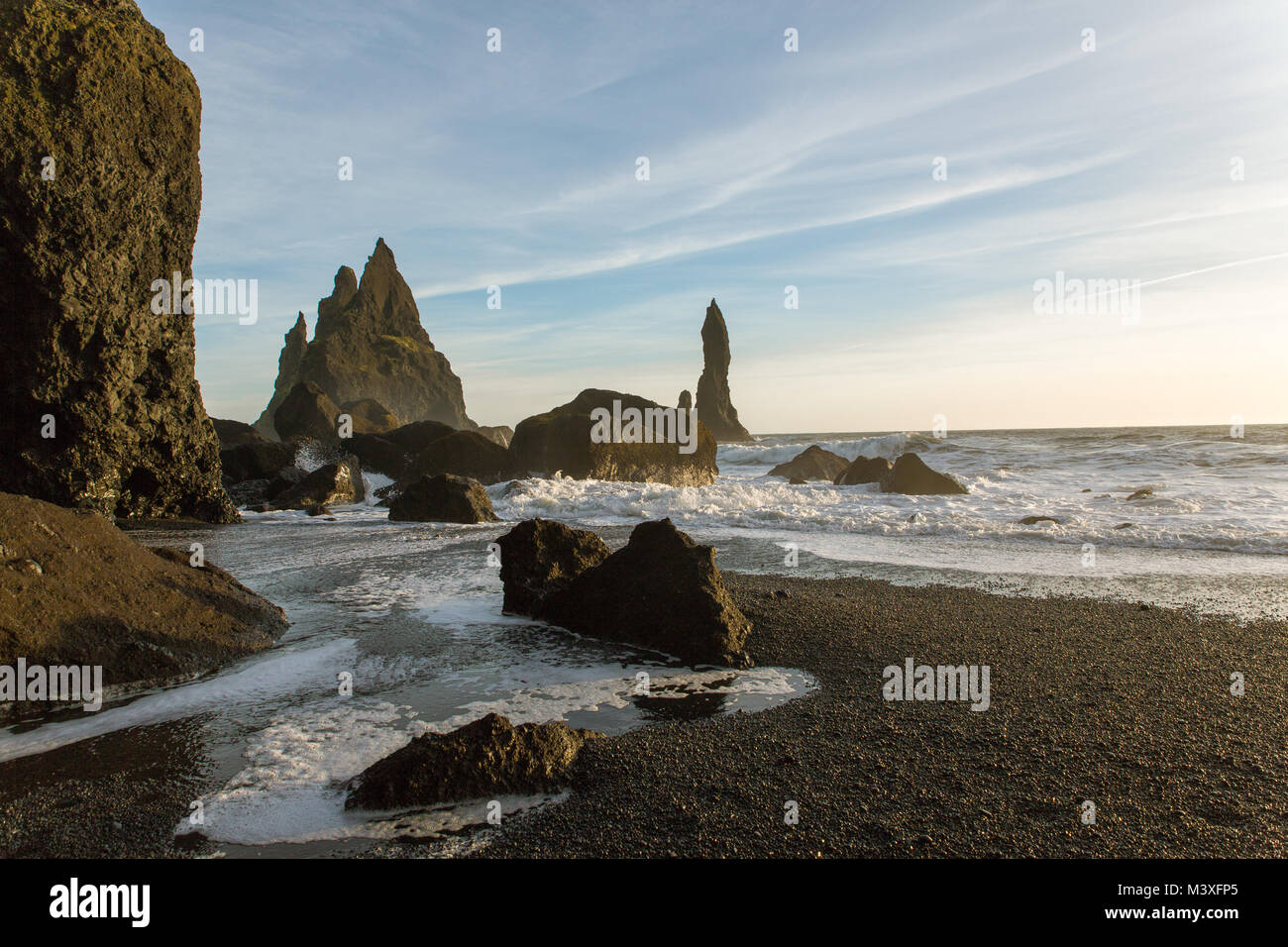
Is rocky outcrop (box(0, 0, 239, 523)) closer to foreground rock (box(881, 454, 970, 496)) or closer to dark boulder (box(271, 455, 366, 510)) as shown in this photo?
dark boulder (box(271, 455, 366, 510))

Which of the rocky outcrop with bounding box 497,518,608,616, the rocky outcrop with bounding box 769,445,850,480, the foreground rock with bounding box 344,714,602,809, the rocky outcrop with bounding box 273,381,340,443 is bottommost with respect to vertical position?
the foreground rock with bounding box 344,714,602,809

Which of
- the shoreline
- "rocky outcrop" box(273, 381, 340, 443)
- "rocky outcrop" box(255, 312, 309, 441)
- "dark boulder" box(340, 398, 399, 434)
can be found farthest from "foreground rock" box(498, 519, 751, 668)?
"rocky outcrop" box(255, 312, 309, 441)

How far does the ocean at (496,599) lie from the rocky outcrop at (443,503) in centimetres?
87

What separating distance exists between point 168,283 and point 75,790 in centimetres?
1531

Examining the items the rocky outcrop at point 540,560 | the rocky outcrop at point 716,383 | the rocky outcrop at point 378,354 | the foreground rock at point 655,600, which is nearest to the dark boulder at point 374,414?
the rocky outcrop at point 378,354

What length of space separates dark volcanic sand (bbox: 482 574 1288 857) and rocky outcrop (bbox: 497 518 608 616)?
2.66 meters

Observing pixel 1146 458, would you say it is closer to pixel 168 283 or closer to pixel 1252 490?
pixel 1252 490

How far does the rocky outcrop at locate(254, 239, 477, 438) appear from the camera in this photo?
96938mm

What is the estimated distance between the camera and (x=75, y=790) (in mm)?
3777

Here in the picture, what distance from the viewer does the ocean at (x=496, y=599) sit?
414 centimetres

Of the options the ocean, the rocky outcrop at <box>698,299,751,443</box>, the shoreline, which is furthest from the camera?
the rocky outcrop at <box>698,299,751,443</box>

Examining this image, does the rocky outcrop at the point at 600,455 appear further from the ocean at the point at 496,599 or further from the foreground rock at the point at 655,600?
the foreground rock at the point at 655,600
